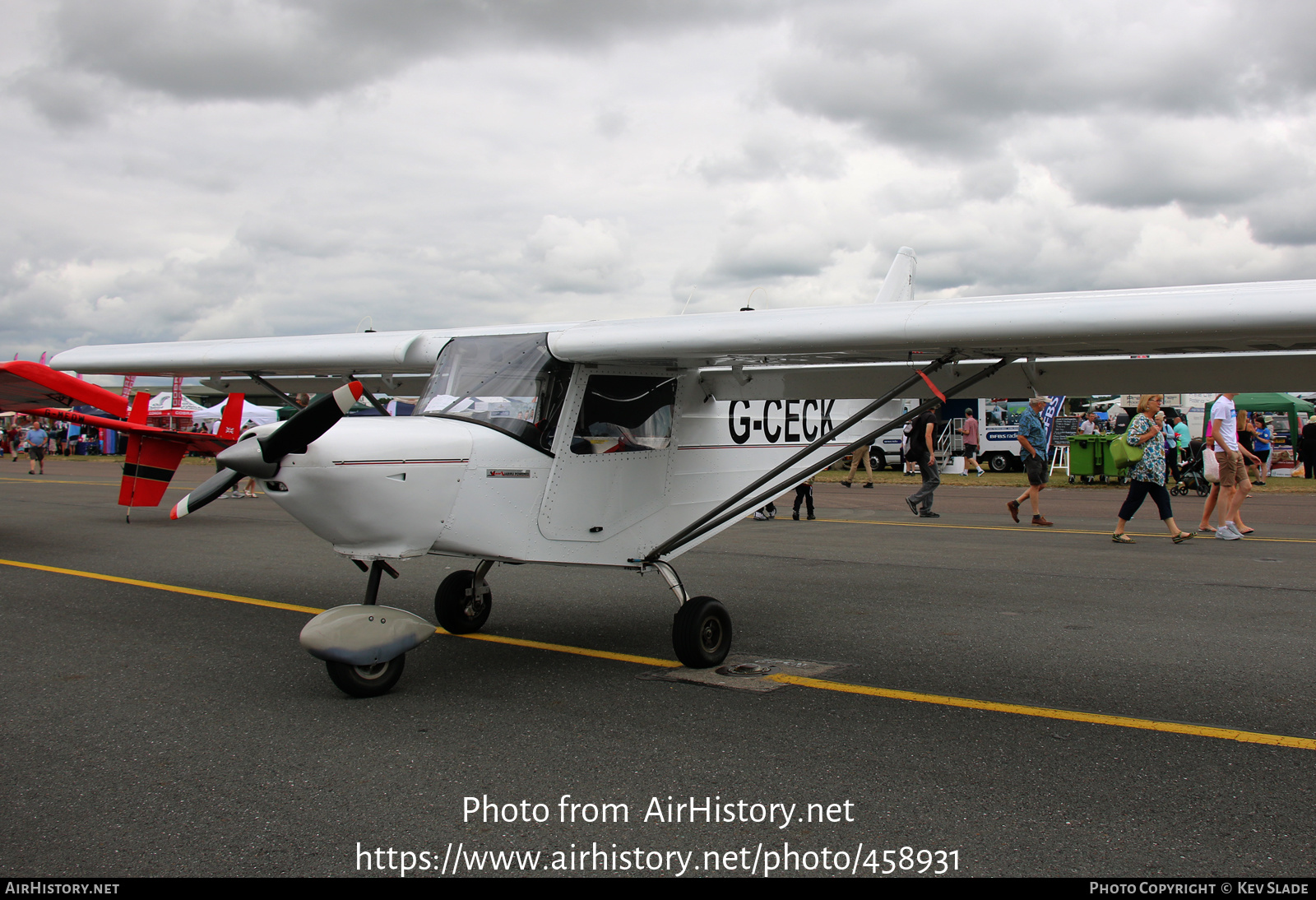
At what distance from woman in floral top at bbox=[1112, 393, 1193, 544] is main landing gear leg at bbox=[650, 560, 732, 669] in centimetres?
758

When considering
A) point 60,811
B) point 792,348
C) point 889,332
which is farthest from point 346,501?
point 889,332

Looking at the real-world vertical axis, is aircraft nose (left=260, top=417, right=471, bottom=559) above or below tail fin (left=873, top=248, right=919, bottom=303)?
below

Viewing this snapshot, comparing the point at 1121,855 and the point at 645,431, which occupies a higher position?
the point at 645,431

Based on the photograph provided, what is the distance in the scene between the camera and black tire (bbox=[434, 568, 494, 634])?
242 inches

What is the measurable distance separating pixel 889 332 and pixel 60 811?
4.05 m

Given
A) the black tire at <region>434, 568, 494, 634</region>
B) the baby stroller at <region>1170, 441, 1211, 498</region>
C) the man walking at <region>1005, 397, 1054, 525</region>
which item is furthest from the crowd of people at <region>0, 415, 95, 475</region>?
the baby stroller at <region>1170, 441, 1211, 498</region>

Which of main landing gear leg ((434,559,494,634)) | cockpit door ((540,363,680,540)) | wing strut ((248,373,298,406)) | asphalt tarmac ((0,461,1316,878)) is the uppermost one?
wing strut ((248,373,298,406))

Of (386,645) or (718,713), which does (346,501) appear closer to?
(386,645)

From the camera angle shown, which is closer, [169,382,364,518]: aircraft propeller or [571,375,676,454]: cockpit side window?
[169,382,364,518]: aircraft propeller

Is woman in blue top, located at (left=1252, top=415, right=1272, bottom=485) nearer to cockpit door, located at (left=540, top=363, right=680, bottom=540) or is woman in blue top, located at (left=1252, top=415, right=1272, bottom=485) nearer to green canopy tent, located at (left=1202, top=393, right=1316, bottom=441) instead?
green canopy tent, located at (left=1202, top=393, right=1316, bottom=441)

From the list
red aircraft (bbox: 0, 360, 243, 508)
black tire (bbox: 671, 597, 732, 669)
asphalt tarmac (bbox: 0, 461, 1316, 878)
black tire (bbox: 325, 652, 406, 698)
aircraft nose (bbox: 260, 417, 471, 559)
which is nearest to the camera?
asphalt tarmac (bbox: 0, 461, 1316, 878)

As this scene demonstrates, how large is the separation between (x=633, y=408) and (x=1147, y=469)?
315 inches

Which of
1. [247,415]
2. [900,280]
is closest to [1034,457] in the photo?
[900,280]

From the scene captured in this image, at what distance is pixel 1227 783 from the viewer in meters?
3.52
